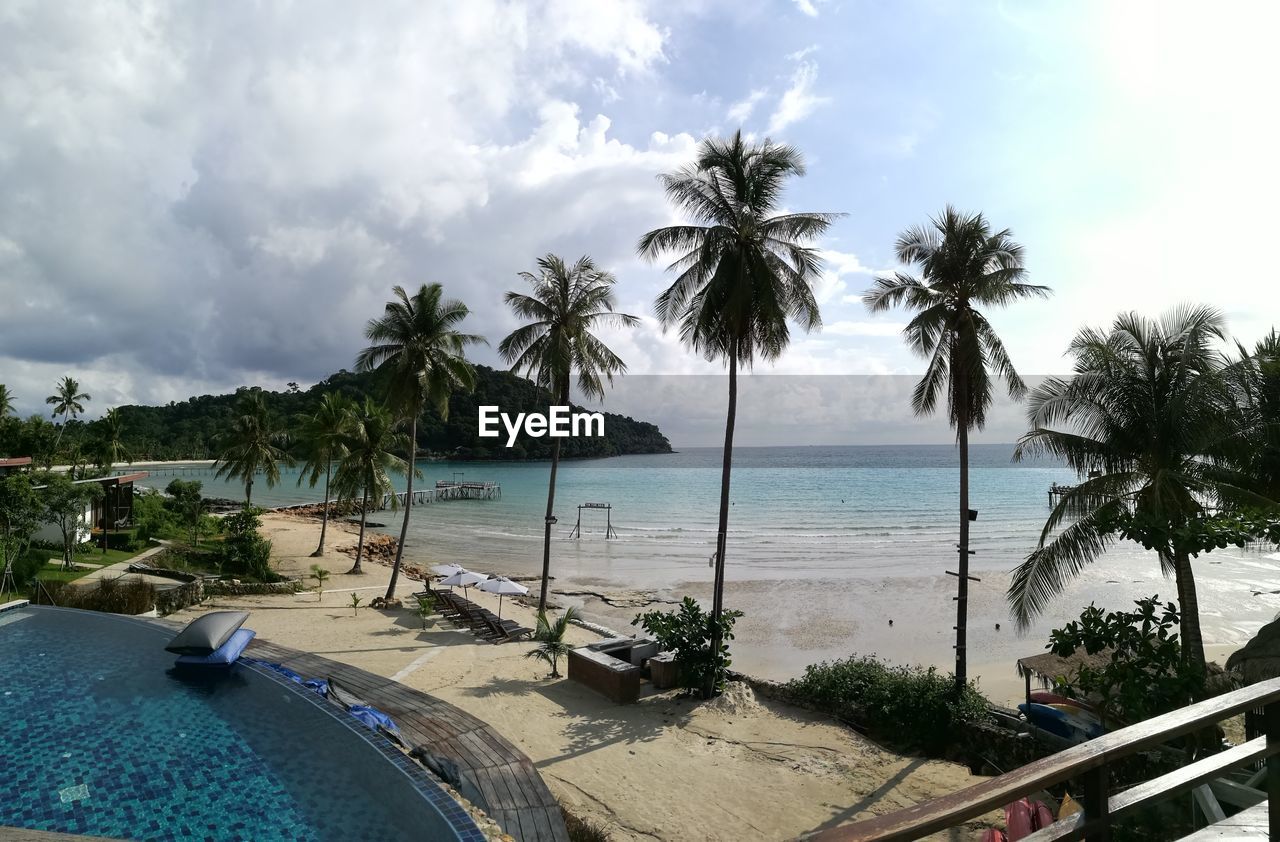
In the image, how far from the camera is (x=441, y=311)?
23.6 metres

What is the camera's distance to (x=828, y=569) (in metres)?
34.5

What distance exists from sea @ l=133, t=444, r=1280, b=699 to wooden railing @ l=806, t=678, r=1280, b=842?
1212 centimetres

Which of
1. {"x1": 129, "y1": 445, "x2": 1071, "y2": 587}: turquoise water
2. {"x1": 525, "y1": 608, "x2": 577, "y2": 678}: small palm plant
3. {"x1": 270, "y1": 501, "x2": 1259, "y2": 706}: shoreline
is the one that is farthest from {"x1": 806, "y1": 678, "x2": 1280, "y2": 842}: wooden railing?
{"x1": 129, "y1": 445, "x2": 1071, "y2": 587}: turquoise water

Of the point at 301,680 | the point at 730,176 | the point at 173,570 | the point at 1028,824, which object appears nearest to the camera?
the point at 1028,824

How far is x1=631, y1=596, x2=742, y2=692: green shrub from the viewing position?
562 inches

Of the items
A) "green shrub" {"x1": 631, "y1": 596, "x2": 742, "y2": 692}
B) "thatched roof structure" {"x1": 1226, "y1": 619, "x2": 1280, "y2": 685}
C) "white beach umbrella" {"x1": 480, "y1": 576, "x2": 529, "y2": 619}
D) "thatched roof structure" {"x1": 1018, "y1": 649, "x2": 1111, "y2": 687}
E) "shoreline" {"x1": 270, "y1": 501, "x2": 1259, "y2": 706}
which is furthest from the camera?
"shoreline" {"x1": 270, "y1": 501, "x2": 1259, "y2": 706}

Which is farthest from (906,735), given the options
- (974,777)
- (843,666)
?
(843,666)

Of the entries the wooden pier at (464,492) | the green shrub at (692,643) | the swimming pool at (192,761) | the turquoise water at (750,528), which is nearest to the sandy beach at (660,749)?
the green shrub at (692,643)

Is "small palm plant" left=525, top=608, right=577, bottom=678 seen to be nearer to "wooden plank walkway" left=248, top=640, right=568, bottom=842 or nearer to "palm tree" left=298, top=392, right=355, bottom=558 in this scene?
"wooden plank walkway" left=248, top=640, right=568, bottom=842

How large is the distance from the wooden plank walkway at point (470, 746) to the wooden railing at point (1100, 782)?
6763mm

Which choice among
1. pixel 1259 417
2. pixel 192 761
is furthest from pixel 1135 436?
pixel 192 761

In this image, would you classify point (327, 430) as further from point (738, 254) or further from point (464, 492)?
point (464, 492)

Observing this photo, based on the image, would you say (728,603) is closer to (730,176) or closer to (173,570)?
(730,176)

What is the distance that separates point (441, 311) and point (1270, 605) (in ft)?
109
